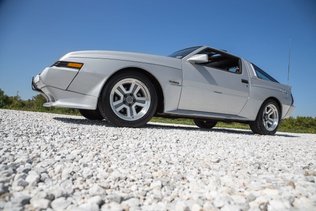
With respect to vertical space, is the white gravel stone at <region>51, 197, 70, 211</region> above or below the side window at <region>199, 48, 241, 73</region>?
below

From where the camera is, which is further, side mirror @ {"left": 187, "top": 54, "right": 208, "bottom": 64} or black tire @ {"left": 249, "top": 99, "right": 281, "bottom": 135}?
black tire @ {"left": 249, "top": 99, "right": 281, "bottom": 135}

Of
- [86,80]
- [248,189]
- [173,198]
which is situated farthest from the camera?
[86,80]

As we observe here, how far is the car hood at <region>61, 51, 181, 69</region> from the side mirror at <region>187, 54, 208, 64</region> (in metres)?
0.25

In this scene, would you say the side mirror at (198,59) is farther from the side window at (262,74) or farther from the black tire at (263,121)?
the black tire at (263,121)

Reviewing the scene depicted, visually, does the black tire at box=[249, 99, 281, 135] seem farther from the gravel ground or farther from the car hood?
the gravel ground

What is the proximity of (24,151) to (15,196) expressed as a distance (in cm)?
82

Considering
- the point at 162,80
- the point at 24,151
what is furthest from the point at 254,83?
the point at 24,151

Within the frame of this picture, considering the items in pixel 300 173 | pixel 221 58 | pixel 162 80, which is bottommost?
pixel 300 173

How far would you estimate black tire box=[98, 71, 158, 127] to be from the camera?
3608 mm

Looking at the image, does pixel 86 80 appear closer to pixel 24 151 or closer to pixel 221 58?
pixel 24 151

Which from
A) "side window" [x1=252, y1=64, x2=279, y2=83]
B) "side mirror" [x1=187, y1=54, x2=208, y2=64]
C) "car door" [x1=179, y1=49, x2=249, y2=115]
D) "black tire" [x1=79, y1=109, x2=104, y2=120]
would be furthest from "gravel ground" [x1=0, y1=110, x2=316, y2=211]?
"side window" [x1=252, y1=64, x2=279, y2=83]

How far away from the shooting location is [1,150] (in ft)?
6.35

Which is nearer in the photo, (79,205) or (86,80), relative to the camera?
(79,205)

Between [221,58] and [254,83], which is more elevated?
[221,58]
